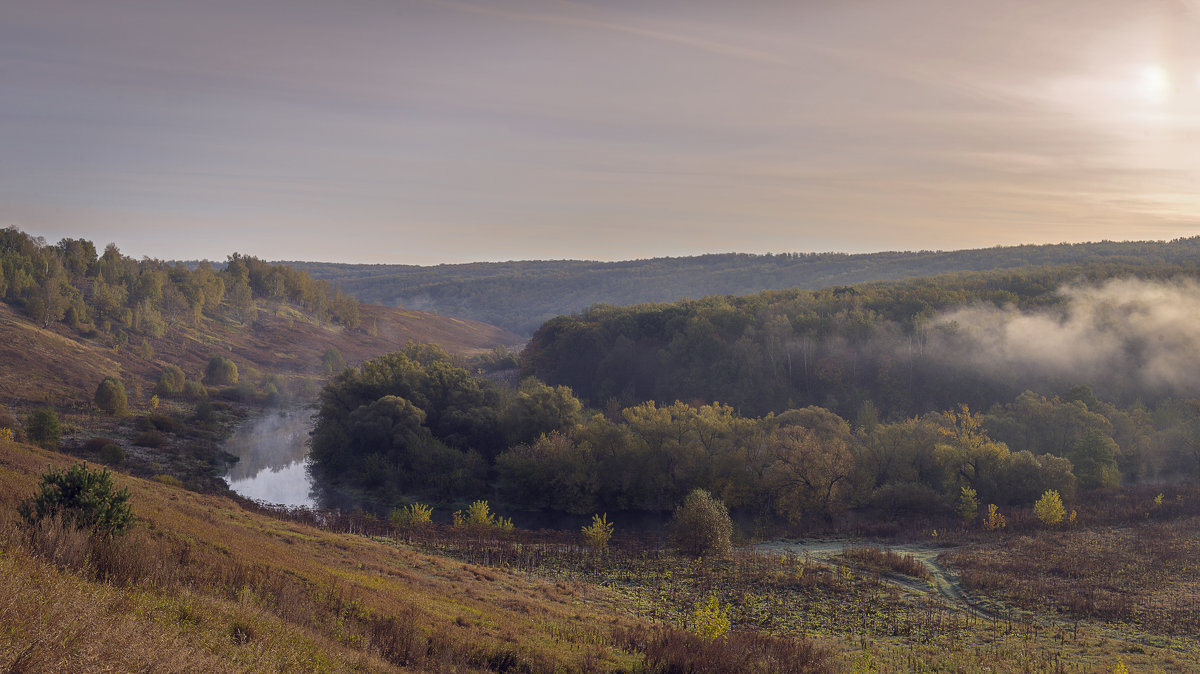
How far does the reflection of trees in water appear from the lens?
256 ft

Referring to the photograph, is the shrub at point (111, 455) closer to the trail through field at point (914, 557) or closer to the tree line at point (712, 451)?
the tree line at point (712, 451)

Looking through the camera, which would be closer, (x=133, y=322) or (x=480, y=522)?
(x=480, y=522)

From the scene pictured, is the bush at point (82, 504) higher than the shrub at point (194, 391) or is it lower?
Result: higher

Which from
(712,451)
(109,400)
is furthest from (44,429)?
(712,451)

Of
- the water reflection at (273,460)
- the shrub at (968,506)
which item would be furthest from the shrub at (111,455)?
the shrub at (968,506)

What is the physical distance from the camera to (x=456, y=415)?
74.6 m

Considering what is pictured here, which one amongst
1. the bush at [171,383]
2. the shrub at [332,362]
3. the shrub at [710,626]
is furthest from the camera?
the shrub at [332,362]

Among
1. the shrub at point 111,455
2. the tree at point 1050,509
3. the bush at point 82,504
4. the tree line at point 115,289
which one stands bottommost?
the tree at point 1050,509

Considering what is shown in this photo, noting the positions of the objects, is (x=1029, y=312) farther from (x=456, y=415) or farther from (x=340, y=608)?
(x=340, y=608)

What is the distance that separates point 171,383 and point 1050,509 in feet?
374

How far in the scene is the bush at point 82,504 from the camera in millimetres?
17344

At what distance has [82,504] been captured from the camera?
58.8 feet

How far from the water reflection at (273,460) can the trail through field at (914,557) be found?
4283 cm

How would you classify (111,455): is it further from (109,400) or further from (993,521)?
(993,521)
